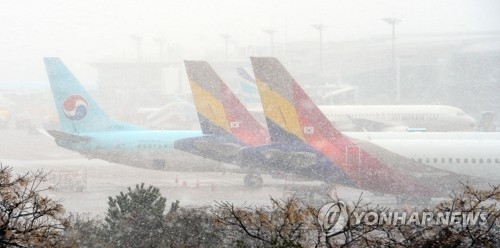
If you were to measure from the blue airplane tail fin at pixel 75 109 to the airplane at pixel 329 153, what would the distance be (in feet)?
24.0

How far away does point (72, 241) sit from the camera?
32.6 ft

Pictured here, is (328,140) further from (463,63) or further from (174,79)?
(463,63)

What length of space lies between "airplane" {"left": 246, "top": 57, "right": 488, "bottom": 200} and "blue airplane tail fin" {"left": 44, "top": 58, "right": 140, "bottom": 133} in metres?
7.33

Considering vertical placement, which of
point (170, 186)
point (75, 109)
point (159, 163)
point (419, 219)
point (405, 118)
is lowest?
point (170, 186)

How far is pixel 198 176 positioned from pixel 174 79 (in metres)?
39.6

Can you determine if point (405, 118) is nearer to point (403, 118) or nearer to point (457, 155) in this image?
point (403, 118)

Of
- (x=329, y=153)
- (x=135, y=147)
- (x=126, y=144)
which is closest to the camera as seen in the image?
(x=329, y=153)

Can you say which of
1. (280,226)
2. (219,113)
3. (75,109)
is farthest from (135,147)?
(280,226)

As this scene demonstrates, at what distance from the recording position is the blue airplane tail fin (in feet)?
78.6

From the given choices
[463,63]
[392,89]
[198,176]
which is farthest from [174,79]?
[198,176]

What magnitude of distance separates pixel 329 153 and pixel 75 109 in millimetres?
9896

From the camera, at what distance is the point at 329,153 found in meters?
17.5

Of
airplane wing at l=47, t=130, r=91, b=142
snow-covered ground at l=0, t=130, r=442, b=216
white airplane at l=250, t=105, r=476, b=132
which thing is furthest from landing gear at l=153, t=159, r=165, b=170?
white airplane at l=250, t=105, r=476, b=132

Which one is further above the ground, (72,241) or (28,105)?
(28,105)
